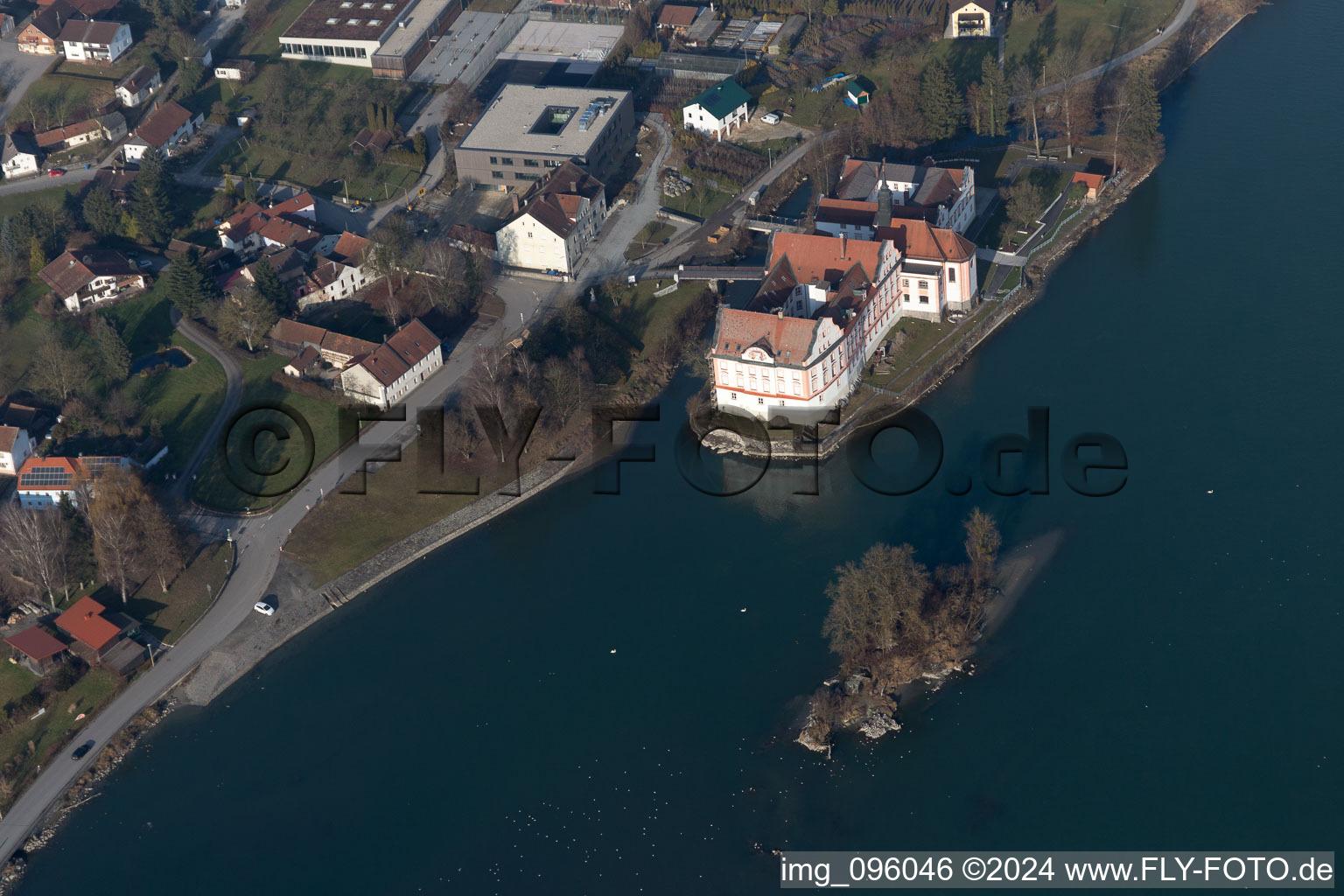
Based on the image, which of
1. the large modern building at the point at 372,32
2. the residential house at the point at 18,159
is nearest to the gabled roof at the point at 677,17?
the large modern building at the point at 372,32

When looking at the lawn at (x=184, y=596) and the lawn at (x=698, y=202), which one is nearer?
the lawn at (x=184, y=596)

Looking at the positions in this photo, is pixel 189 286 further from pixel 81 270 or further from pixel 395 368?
pixel 395 368

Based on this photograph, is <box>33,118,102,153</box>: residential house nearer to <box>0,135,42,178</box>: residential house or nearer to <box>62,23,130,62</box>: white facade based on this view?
<box>0,135,42,178</box>: residential house

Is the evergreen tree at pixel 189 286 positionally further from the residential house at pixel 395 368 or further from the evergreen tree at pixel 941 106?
the evergreen tree at pixel 941 106

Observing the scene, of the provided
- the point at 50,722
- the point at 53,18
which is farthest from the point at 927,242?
the point at 53,18

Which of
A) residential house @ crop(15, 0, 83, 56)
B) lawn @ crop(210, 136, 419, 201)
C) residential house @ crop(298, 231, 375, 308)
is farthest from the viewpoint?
residential house @ crop(15, 0, 83, 56)

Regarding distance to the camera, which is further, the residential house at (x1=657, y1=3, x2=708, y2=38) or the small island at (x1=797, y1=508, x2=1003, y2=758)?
the residential house at (x1=657, y1=3, x2=708, y2=38)

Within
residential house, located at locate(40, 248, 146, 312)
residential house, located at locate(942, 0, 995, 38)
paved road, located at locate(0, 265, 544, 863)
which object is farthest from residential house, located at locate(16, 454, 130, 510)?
residential house, located at locate(942, 0, 995, 38)
